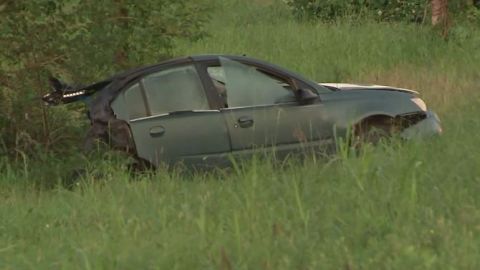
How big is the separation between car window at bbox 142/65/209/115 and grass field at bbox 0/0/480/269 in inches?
32.7

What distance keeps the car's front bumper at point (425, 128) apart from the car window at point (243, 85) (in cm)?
130

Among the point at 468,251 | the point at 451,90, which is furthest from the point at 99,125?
the point at 451,90

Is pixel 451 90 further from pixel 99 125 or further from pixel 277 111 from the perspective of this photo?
pixel 99 125

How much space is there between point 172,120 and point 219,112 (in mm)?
505

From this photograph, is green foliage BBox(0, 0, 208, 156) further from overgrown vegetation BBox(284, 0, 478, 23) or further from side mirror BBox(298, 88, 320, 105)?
overgrown vegetation BBox(284, 0, 478, 23)

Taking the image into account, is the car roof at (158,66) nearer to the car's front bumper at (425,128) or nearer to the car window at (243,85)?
the car window at (243,85)

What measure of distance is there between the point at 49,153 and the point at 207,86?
7.81 ft

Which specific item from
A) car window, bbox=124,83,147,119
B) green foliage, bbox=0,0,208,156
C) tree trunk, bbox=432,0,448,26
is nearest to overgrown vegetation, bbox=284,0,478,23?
tree trunk, bbox=432,0,448,26

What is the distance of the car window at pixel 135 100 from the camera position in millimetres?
8188

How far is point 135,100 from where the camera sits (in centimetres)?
822

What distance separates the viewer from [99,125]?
26.6 ft

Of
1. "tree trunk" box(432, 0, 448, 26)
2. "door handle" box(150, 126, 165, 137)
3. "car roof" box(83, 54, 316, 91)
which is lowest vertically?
"door handle" box(150, 126, 165, 137)

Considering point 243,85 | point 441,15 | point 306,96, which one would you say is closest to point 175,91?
point 243,85

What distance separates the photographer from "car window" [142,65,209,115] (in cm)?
824
